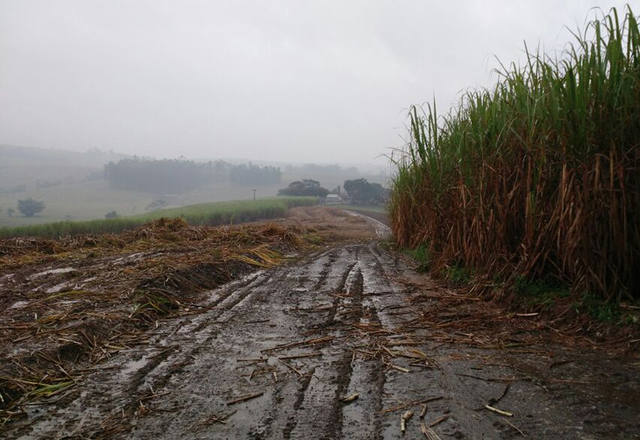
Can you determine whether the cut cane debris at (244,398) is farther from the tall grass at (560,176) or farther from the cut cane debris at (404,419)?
the tall grass at (560,176)

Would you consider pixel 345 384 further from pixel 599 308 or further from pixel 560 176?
pixel 560 176

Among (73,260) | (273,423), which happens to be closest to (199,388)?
(273,423)

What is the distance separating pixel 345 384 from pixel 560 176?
2317mm

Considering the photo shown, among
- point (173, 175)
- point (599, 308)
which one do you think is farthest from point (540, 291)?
point (173, 175)

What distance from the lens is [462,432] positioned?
1.63 m

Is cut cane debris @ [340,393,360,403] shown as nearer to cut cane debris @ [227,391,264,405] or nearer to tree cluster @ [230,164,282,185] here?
cut cane debris @ [227,391,264,405]

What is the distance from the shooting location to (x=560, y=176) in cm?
317

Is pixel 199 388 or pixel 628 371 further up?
pixel 628 371

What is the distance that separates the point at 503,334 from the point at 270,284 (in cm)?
281

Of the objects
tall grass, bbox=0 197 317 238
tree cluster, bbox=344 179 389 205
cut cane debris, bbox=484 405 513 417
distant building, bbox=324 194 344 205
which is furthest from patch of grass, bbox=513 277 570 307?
distant building, bbox=324 194 344 205

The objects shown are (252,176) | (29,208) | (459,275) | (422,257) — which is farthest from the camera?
(252,176)

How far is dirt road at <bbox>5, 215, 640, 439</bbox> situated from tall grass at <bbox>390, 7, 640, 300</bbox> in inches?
23.6

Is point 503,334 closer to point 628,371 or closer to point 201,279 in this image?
point 628,371

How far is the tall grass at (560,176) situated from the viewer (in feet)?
8.82
